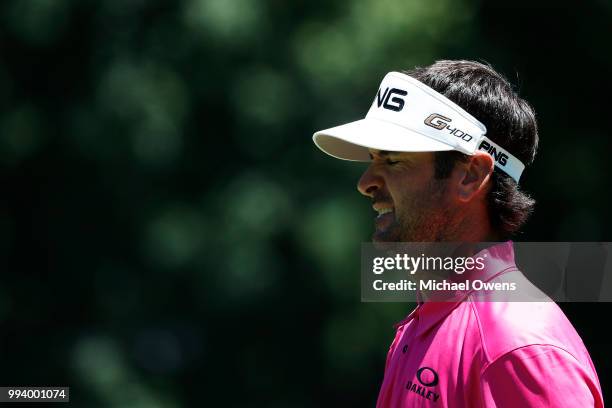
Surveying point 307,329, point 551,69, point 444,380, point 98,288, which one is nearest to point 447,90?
point 444,380

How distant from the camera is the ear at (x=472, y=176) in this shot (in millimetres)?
1699

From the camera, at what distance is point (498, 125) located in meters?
1.73

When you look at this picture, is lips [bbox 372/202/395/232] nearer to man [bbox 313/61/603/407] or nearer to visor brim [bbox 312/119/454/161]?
man [bbox 313/61/603/407]

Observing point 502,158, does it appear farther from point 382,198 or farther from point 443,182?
point 382,198

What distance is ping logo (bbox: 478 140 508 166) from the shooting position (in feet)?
5.57

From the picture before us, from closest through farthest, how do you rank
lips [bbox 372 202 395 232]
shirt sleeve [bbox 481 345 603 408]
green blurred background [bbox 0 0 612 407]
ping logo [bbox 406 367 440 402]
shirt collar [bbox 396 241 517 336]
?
shirt sleeve [bbox 481 345 603 408], ping logo [bbox 406 367 440 402], shirt collar [bbox 396 241 517 336], lips [bbox 372 202 395 232], green blurred background [bbox 0 0 612 407]

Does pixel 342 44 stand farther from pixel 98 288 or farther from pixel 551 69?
pixel 98 288

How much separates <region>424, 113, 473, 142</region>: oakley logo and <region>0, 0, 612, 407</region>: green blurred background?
11.1 ft

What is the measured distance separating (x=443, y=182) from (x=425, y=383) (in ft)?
1.21

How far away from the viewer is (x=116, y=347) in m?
5.77

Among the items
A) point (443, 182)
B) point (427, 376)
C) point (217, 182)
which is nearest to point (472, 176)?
point (443, 182)

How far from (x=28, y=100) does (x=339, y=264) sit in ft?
7.07

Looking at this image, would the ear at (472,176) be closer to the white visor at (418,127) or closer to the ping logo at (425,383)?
the white visor at (418,127)

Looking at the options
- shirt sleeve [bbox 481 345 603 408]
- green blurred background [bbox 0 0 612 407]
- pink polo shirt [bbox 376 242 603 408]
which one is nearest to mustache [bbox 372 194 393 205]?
pink polo shirt [bbox 376 242 603 408]
